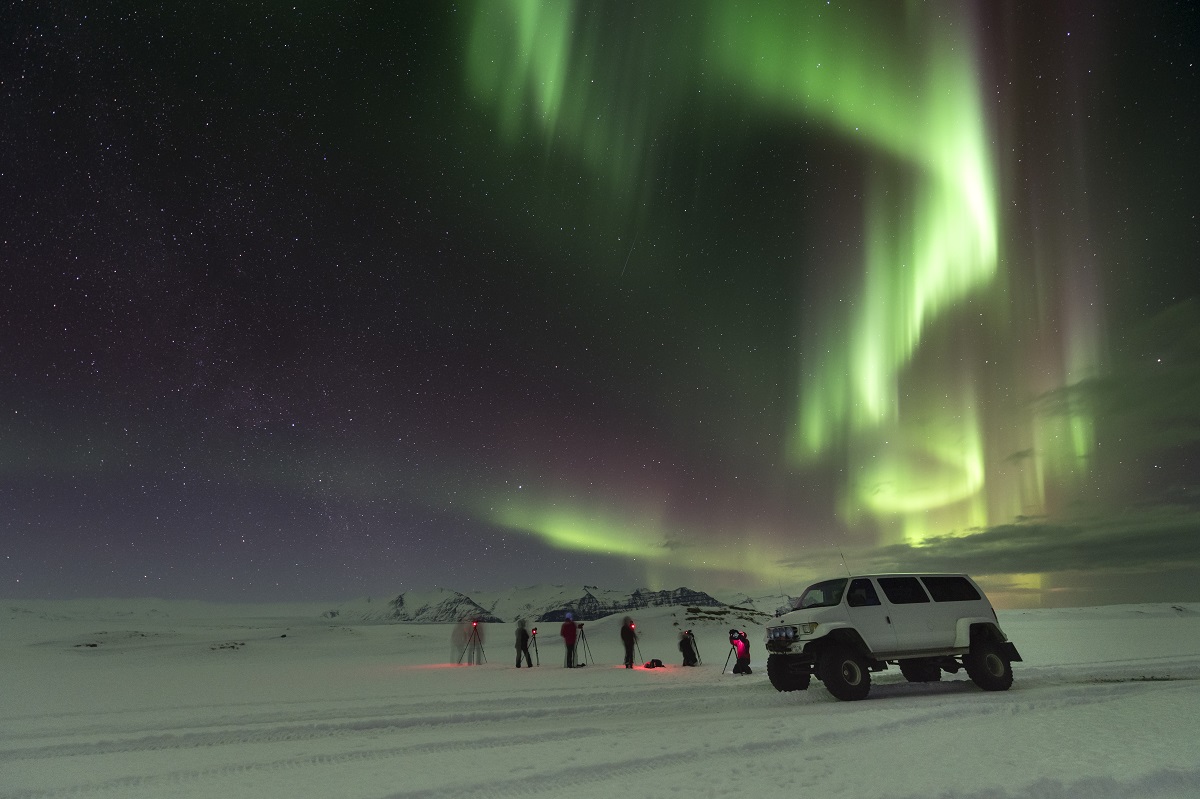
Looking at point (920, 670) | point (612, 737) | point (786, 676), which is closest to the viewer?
point (612, 737)

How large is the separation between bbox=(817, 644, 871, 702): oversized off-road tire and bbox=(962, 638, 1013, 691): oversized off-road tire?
101 inches

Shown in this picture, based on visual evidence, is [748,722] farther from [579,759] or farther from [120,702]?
[120,702]

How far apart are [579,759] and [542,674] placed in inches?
580

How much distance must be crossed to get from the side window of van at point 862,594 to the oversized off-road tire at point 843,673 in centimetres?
106

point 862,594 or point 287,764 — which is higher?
point 862,594

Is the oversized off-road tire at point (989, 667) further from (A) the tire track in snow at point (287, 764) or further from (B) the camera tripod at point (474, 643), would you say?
(B) the camera tripod at point (474, 643)

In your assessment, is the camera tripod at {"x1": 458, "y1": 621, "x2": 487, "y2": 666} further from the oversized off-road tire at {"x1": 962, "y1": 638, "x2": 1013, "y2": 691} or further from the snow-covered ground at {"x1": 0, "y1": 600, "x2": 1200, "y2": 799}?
the oversized off-road tire at {"x1": 962, "y1": 638, "x2": 1013, "y2": 691}

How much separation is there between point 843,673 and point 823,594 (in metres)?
1.99

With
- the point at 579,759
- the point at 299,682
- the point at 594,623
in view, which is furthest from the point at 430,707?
the point at 594,623

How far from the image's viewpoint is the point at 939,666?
16.0 metres

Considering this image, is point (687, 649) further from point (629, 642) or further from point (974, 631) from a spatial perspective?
point (974, 631)

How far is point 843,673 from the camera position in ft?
48.6

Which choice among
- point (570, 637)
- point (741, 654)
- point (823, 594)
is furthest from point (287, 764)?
point (570, 637)

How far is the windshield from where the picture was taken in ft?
52.3
